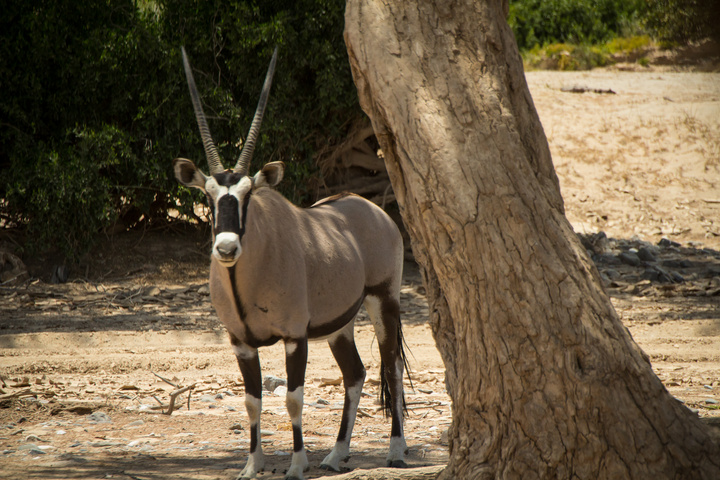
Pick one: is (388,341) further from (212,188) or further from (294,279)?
(212,188)

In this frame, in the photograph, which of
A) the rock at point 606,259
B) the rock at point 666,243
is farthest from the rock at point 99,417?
the rock at point 666,243

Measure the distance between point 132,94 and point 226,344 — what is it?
419cm

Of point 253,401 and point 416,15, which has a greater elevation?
point 416,15

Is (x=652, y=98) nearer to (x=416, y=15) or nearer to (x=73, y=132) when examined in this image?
(x=73, y=132)

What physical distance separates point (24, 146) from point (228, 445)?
6.53 metres

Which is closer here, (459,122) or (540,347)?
(540,347)

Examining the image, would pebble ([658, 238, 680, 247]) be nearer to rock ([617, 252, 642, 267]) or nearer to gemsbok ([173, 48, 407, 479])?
rock ([617, 252, 642, 267])

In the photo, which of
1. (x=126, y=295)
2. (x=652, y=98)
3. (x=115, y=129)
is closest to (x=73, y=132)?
(x=115, y=129)

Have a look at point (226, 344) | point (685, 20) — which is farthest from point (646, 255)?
point (685, 20)

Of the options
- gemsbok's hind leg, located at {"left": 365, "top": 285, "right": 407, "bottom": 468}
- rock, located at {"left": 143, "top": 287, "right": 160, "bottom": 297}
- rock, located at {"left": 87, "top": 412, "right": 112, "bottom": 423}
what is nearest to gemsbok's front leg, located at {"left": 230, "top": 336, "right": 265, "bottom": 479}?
gemsbok's hind leg, located at {"left": 365, "top": 285, "right": 407, "bottom": 468}

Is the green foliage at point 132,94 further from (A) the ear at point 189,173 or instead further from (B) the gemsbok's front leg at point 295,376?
(B) the gemsbok's front leg at point 295,376

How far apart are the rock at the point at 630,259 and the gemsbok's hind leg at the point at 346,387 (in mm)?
7665

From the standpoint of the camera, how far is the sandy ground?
4855mm

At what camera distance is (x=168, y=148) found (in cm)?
990
